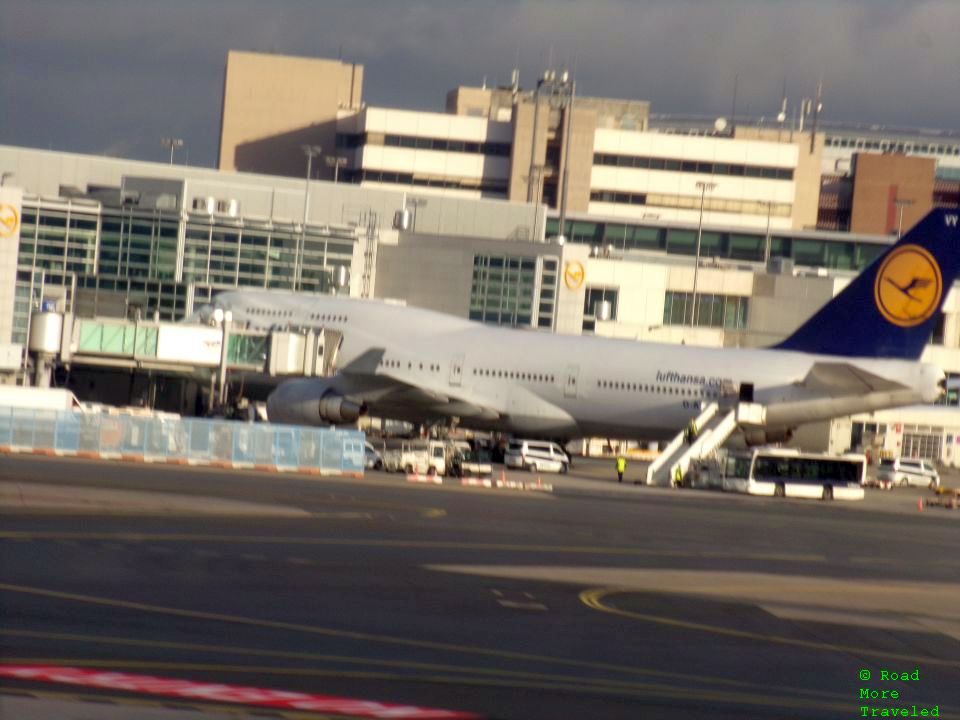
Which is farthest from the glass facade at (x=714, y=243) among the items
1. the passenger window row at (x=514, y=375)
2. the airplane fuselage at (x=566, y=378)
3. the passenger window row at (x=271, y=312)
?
the passenger window row at (x=514, y=375)

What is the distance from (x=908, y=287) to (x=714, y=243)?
68.4 meters

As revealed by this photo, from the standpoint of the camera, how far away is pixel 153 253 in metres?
87.5

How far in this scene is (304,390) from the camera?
62719 millimetres

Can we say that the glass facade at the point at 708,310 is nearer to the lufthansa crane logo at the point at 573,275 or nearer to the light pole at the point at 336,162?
the lufthansa crane logo at the point at 573,275

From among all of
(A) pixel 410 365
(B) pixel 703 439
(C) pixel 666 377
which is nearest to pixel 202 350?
(A) pixel 410 365

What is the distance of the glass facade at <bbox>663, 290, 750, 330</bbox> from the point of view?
95812 millimetres

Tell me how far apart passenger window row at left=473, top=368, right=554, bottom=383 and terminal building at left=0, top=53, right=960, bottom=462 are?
10.3 metres

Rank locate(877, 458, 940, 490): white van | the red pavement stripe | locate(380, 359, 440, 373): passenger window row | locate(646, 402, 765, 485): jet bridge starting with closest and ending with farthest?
the red pavement stripe, locate(646, 402, 765, 485): jet bridge, locate(380, 359, 440, 373): passenger window row, locate(877, 458, 940, 490): white van

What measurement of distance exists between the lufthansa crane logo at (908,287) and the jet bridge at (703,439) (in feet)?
23.3

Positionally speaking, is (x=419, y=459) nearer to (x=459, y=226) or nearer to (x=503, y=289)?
(x=503, y=289)

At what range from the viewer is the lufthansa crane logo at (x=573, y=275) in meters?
93.0

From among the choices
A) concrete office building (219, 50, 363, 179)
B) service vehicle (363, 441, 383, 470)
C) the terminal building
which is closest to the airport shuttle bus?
service vehicle (363, 441, 383, 470)

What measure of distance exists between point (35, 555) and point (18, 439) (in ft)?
87.8

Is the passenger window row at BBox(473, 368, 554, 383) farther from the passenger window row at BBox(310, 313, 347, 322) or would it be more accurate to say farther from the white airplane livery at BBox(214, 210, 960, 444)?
the passenger window row at BBox(310, 313, 347, 322)
